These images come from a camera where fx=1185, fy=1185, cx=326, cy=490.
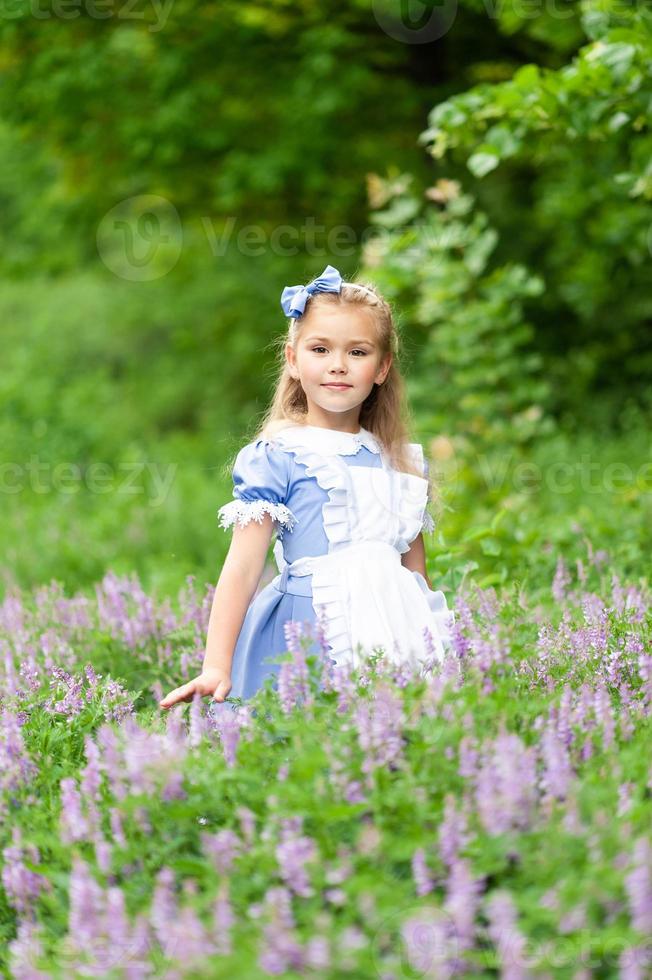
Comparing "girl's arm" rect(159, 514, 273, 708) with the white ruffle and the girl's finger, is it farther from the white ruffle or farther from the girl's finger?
the white ruffle

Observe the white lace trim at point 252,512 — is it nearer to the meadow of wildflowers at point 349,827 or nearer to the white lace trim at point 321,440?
the white lace trim at point 321,440

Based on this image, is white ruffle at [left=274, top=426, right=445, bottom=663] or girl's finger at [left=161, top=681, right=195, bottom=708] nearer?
girl's finger at [left=161, top=681, right=195, bottom=708]

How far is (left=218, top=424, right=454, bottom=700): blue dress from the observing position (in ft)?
10.2

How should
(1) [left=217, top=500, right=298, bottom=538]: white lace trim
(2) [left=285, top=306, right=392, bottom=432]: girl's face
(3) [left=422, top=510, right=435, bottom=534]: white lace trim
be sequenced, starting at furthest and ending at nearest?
(3) [left=422, top=510, right=435, bottom=534]: white lace trim, (2) [left=285, top=306, right=392, bottom=432]: girl's face, (1) [left=217, top=500, right=298, bottom=538]: white lace trim

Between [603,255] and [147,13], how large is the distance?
13.5 ft

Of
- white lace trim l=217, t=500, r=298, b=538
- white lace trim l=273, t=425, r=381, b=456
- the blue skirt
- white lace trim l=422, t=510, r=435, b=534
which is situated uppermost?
white lace trim l=273, t=425, r=381, b=456

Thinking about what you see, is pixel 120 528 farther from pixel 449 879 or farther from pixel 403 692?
pixel 449 879

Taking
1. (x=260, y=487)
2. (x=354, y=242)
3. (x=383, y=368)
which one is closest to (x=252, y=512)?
(x=260, y=487)

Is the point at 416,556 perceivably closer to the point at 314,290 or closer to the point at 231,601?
the point at 231,601

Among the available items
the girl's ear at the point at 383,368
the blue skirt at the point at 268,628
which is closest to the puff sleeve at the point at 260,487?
the blue skirt at the point at 268,628

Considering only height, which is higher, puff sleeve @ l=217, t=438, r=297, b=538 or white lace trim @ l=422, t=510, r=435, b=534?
puff sleeve @ l=217, t=438, r=297, b=538

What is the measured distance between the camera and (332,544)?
3250mm

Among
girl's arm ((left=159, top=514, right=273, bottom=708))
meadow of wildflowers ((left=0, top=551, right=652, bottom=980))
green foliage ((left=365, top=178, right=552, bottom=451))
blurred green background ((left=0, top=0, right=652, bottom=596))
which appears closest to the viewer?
meadow of wildflowers ((left=0, top=551, right=652, bottom=980))

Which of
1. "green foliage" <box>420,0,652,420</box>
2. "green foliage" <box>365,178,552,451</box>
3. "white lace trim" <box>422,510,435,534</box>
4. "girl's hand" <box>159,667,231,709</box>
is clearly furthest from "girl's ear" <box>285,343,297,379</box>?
"green foliage" <box>365,178,552,451</box>
